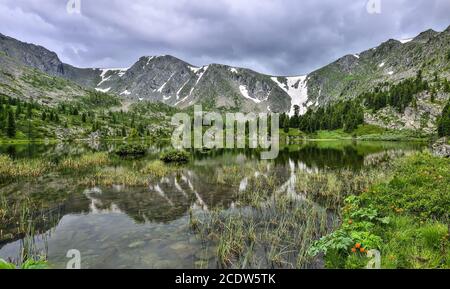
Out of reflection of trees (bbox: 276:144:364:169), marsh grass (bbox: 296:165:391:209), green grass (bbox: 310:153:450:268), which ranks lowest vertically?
marsh grass (bbox: 296:165:391:209)

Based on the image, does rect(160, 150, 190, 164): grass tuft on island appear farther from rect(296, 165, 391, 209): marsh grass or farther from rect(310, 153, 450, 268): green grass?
rect(310, 153, 450, 268): green grass

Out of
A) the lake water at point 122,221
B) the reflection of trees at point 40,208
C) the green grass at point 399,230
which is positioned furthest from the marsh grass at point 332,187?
the reflection of trees at point 40,208

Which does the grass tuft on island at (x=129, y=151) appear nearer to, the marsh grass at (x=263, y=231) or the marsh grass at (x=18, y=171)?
the marsh grass at (x=18, y=171)

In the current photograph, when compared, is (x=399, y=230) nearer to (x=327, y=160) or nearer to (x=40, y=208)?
(x=40, y=208)

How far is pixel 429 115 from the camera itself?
175 metres

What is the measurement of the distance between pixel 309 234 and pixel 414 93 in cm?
22989

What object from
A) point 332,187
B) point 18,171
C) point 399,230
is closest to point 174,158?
point 18,171

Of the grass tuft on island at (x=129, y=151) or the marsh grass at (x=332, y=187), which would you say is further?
the grass tuft on island at (x=129, y=151)

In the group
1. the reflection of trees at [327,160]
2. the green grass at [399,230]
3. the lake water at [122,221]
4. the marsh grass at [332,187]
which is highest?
the green grass at [399,230]

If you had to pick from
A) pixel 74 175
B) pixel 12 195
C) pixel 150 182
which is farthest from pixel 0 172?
pixel 150 182

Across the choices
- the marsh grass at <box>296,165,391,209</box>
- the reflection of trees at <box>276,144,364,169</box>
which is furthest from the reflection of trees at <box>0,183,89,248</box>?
the reflection of trees at <box>276,144,364,169</box>

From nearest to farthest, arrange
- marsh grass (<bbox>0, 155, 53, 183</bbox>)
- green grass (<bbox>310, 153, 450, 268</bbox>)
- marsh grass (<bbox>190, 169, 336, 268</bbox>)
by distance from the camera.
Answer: green grass (<bbox>310, 153, 450, 268</bbox>), marsh grass (<bbox>190, 169, 336, 268</bbox>), marsh grass (<bbox>0, 155, 53, 183</bbox>)

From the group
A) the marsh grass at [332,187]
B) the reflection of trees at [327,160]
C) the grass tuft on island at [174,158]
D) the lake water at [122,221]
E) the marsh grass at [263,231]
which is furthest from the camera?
the grass tuft on island at [174,158]
